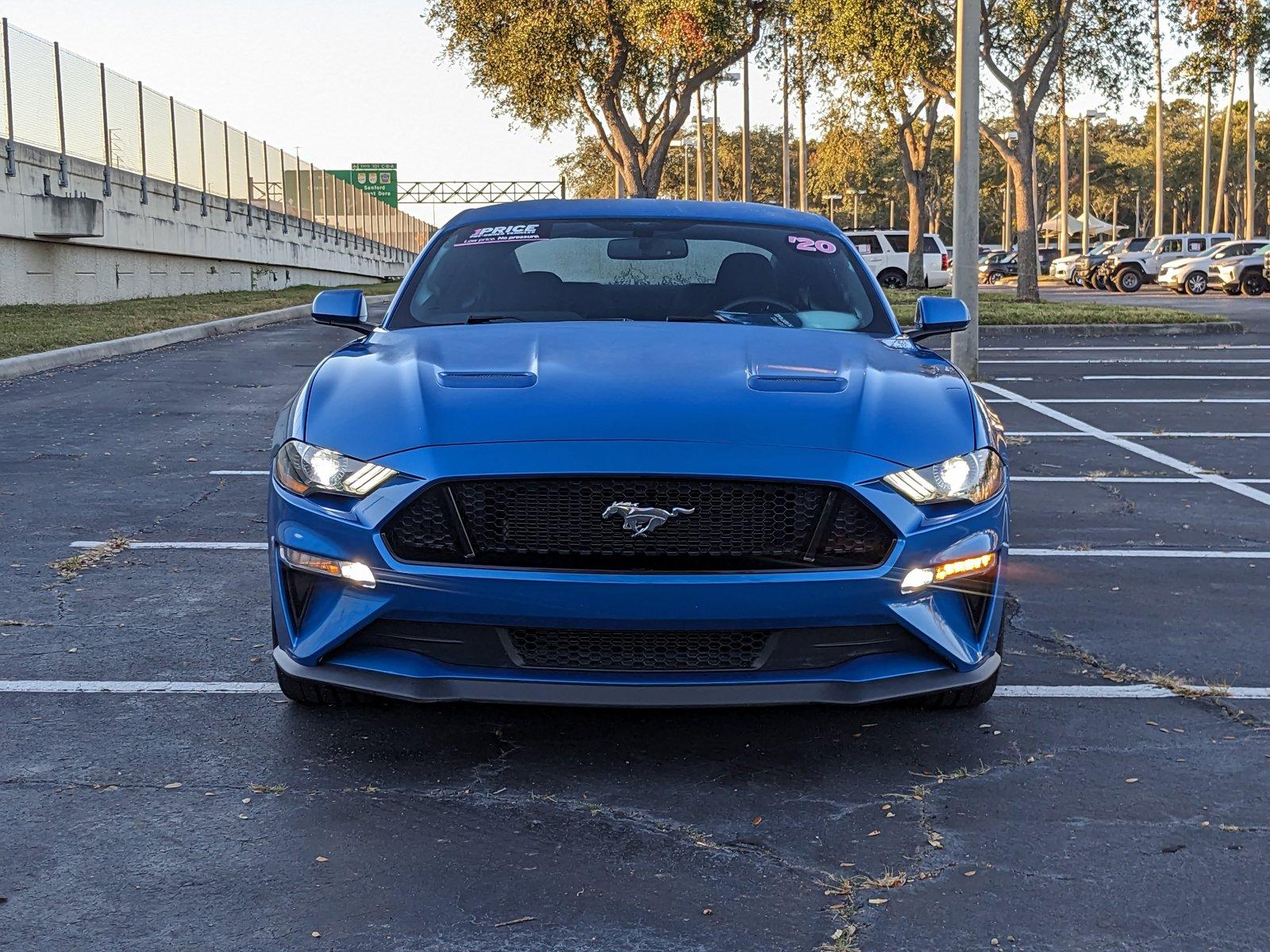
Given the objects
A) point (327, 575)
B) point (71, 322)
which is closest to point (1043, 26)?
point (71, 322)

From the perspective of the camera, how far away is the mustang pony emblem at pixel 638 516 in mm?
3490

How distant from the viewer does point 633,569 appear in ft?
11.4

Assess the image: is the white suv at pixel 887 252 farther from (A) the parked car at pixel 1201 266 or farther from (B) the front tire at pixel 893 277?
(A) the parked car at pixel 1201 266

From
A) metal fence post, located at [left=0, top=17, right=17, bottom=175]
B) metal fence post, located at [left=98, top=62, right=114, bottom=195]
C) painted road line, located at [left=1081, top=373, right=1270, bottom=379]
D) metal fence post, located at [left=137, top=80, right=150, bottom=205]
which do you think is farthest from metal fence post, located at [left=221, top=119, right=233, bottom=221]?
painted road line, located at [left=1081, top=373, right=1270, bottom=379]

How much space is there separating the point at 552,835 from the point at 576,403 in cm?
107

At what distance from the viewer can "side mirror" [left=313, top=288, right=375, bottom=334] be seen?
5160 mm

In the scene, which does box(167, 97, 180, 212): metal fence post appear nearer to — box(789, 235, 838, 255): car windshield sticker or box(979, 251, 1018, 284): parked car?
box(789, 235, 838, 255): car windshield sticker

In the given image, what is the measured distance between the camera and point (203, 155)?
3234 centimetres

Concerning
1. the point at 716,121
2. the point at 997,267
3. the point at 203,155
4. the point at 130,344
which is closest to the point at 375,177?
the point at 716,121

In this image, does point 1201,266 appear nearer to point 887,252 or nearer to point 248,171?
point 887,252

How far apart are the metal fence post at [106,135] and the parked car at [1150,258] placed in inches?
1209

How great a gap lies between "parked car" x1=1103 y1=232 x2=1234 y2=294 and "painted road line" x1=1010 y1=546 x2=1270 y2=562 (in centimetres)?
4121

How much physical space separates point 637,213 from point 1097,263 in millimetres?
46666

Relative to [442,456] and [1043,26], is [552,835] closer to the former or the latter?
[442,456]
